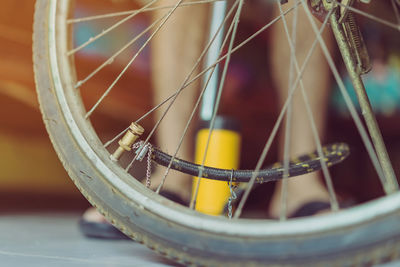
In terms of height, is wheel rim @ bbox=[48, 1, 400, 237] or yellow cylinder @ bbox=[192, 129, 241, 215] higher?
yellow cylinder @ bbox=[192, 129, 241, 215]

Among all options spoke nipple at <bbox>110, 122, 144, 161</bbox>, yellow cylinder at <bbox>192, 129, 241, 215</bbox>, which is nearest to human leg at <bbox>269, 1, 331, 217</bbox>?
yellow cylinder at <bbox>192, 129, 241, 215</bbox>

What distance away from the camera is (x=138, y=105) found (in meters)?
1.22

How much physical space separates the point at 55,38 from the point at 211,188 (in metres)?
0.46

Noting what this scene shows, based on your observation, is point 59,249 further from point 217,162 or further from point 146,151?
point 217,162

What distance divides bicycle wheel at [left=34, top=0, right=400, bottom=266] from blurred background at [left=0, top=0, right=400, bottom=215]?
1.44ft

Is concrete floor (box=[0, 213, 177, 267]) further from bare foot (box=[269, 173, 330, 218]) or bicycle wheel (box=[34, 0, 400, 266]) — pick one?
bare foot (box=[269, 173, 330, 218])

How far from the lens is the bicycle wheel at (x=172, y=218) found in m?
0.40

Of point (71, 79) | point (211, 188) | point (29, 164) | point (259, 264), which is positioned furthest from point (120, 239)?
point (29, 164)

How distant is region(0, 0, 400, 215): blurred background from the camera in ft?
3.56

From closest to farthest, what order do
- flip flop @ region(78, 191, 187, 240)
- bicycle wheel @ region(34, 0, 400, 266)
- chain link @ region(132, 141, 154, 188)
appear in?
bicycle wheel @ region(34, 0, 400, 266) → chain link @ region(132, 141, 154, 188) → flip flop @ region(78, 191, 187, 240)

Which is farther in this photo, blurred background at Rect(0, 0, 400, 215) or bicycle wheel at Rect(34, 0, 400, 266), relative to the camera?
blurred background at Rect(0, 0, 400, 215)

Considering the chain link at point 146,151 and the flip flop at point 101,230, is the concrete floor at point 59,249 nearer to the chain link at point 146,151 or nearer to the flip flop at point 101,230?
the flip flop at point 101,230

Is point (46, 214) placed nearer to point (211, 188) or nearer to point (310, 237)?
point (211, 188)

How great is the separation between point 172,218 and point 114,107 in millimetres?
752
